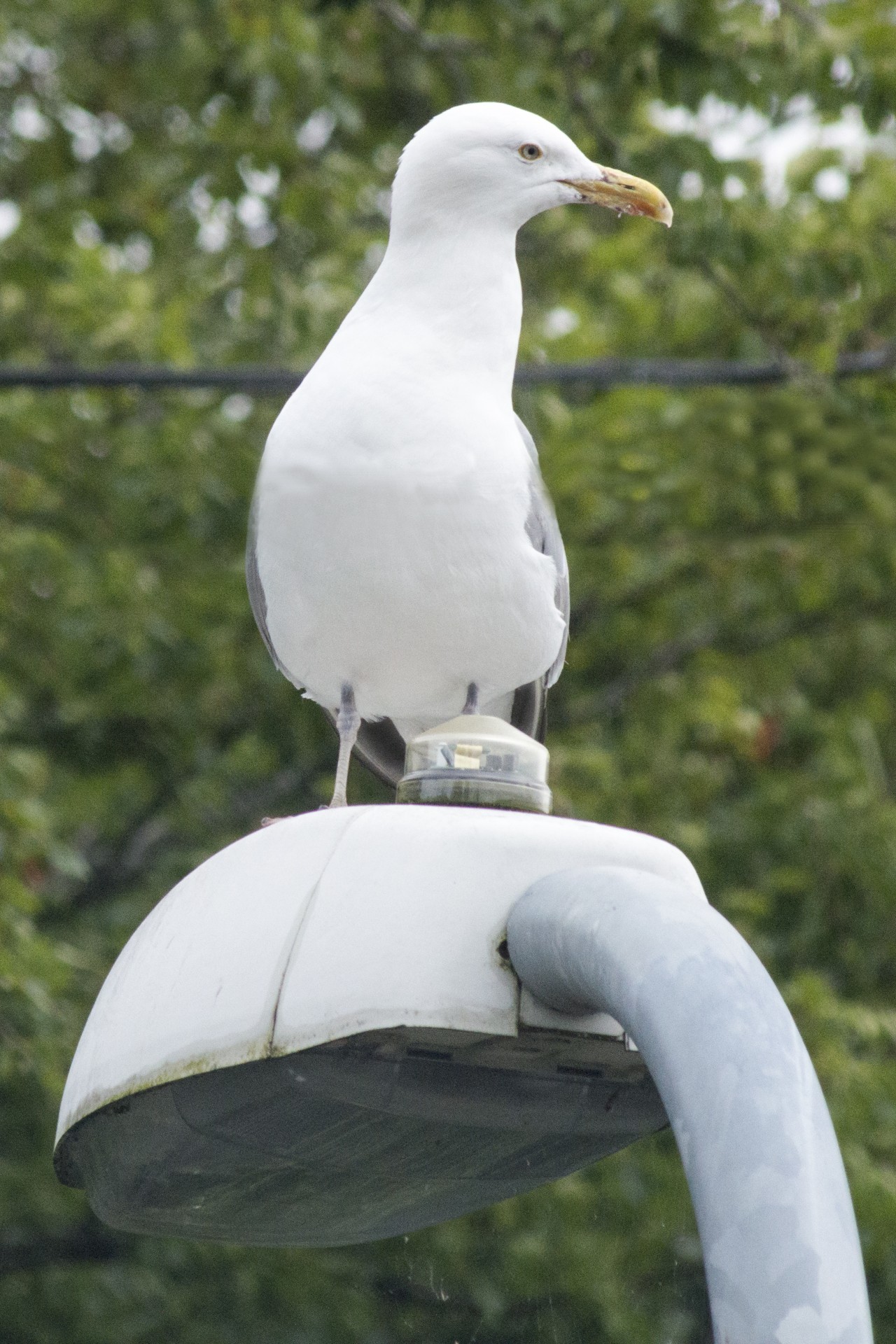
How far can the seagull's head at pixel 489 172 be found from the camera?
7.18 feet

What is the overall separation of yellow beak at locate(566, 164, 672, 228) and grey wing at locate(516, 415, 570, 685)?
0.28 meters

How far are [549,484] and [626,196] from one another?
3.64m

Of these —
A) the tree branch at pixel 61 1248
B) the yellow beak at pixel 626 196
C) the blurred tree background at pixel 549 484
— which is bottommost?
the tree branch at pixel 61 1248

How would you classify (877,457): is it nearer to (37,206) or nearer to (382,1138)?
(37,206)

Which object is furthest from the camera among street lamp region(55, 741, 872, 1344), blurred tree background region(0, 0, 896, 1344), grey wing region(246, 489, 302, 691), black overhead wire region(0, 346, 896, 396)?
blurred tree background region(0, 0, 896, 1344)

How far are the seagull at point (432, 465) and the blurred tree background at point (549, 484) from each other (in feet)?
8.41

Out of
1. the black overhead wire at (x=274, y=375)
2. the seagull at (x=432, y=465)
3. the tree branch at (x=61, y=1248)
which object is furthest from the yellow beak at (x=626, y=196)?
the tree branch at (x=61, y=1248)

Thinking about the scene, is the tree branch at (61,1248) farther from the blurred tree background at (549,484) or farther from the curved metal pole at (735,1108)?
the curved metal pole at (735,1108)

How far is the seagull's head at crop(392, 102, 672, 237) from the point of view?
2.19 metres

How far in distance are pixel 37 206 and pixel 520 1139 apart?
18.6 ft

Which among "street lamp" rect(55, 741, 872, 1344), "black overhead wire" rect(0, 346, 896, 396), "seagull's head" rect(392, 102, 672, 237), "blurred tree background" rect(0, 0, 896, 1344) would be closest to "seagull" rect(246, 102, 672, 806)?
"seagull's head" rect(392, 102, 672, 237)

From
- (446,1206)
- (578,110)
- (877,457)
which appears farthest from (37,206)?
(446,1206)

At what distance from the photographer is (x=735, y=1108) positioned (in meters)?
1.04

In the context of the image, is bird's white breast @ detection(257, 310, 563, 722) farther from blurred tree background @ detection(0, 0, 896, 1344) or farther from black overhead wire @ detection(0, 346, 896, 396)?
blurred tree background @ detection(0, 0, 896, 1344)
